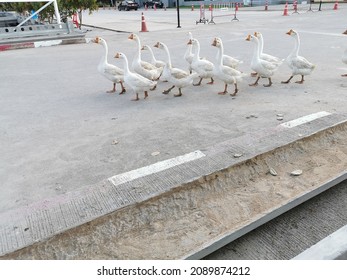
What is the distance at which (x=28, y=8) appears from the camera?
53.7ft

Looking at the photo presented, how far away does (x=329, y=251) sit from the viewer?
2029 millimetres

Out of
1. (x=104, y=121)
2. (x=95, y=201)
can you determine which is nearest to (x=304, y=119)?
(x=104, y=121)

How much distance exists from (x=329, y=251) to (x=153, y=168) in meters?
1.75

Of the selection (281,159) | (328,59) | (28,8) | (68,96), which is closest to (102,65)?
(68,96)

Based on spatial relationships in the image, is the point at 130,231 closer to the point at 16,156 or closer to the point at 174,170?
the point at 174,170

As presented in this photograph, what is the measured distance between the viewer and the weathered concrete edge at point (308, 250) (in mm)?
2020

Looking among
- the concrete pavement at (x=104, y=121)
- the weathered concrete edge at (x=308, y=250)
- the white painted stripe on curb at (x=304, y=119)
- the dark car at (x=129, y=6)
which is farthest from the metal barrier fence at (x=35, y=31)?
the dark car at (x=129, y=6)

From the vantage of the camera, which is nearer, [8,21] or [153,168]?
[153,168]

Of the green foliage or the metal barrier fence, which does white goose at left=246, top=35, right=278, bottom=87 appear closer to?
the metal barrier fence

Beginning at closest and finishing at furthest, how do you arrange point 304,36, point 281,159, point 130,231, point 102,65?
1. point 130,231
2. point 281,159
3. point 102,65
4. point 304,36

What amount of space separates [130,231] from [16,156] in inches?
78.0

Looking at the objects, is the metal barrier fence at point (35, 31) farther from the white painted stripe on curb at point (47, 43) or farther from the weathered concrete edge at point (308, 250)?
the weathered concrete edge at point (308, 250)

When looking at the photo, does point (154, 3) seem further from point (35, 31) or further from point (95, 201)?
point (95, 201)

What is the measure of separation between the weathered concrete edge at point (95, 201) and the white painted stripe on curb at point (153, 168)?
79mm
